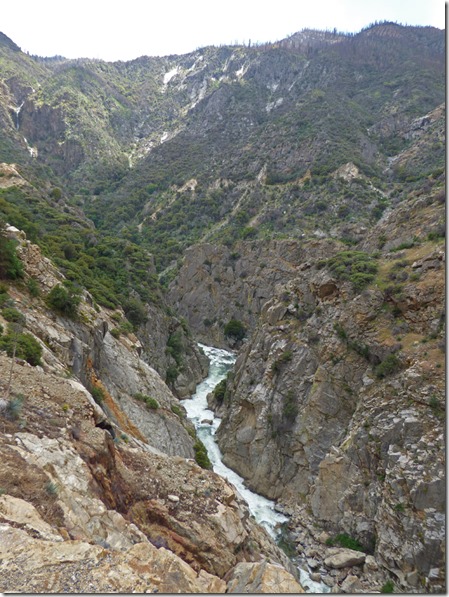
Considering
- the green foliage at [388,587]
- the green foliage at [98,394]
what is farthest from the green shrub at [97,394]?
the green foliage at [388,587]

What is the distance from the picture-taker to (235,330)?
63.7 meters

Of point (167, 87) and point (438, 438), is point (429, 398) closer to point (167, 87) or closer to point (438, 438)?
point (438, 438)

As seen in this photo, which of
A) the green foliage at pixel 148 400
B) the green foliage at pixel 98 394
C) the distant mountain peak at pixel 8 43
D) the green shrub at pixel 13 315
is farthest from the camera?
the distant mountain peak at pixel 8 43

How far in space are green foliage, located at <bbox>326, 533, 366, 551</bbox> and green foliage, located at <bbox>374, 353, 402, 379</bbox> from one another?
956cm

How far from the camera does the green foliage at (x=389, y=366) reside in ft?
76.5

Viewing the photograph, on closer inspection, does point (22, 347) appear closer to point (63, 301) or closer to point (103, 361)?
point (63, 301)

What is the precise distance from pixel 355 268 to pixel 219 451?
19.4 meters

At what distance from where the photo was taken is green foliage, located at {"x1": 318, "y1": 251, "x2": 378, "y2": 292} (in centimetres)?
2848

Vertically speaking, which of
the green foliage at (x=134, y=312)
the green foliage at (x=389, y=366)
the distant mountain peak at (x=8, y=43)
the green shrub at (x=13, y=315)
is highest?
the distant mountain peak at (x=8, y=43)

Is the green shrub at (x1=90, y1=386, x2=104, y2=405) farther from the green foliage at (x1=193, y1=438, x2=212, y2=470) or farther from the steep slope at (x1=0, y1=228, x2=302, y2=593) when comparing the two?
the green foliage at (x1=193, y1=438, x2=212, y2=470)

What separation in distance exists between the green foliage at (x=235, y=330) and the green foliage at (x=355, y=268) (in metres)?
31.9

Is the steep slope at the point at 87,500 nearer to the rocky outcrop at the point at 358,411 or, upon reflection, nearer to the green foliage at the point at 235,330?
the rocky outcrop at the point at 358,411

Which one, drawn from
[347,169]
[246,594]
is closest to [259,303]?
[347,169]

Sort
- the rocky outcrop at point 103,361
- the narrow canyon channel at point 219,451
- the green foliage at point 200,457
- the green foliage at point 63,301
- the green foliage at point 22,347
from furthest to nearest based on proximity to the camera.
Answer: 1. the green foliage at point 200,457
2. the narrow canyon channel at point 219,451
3. the green foliage at point 63,301
4. the rocky outcrop at point 103,361
5. the green foliage at point 22,347
